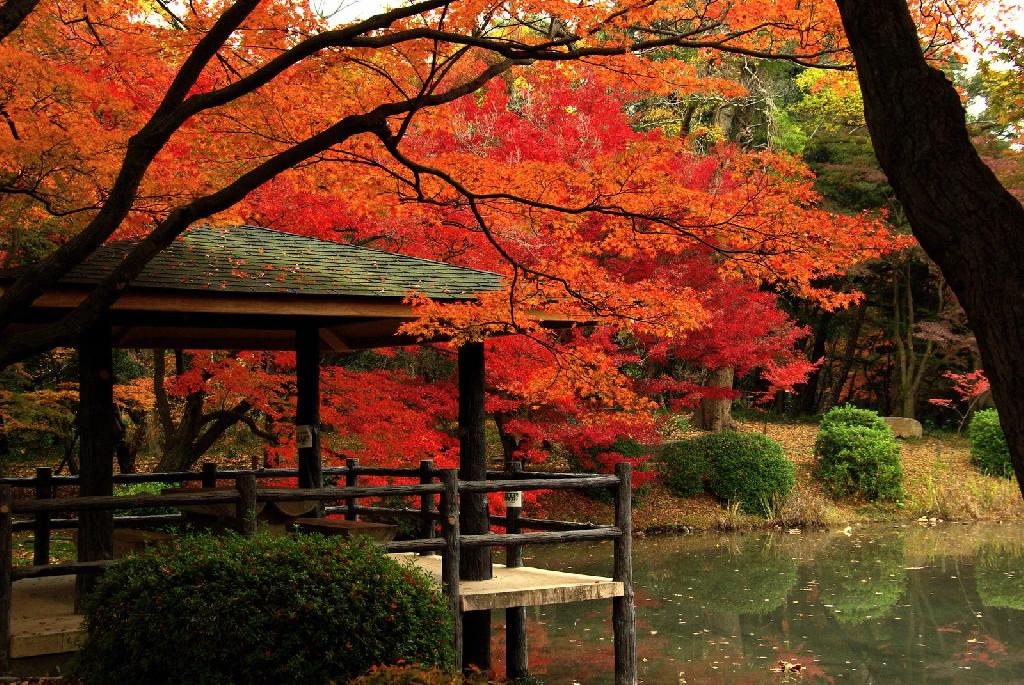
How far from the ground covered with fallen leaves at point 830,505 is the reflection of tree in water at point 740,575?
158 cm

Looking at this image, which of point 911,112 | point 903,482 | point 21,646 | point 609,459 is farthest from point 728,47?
point 903,482

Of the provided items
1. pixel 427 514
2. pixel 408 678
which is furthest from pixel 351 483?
pixel 408 678

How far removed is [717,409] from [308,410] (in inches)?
627

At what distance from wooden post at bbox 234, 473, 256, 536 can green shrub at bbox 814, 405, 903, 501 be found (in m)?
16.8

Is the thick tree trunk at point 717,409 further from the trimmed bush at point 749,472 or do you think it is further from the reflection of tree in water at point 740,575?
the reflection of tree in water at point 740,575

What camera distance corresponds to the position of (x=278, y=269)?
916 cm

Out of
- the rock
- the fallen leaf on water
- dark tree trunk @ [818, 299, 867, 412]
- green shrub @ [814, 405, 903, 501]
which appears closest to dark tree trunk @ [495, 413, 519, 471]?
the fallen leaf on water

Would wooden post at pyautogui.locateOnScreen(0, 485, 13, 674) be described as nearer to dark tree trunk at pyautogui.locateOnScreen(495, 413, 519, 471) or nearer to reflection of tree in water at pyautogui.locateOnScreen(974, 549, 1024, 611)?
dark tree trunk at pyautogui.locateOnScreen(495, 413, 519, 471)

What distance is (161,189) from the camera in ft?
27.7

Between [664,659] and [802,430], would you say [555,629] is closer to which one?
[664,659]

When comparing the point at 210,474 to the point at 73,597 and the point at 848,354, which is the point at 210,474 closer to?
the point at 73,597

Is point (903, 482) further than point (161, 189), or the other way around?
point (903, 482)

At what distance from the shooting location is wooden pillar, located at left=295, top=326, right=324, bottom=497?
30.8ft

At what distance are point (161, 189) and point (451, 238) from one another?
662 cm
